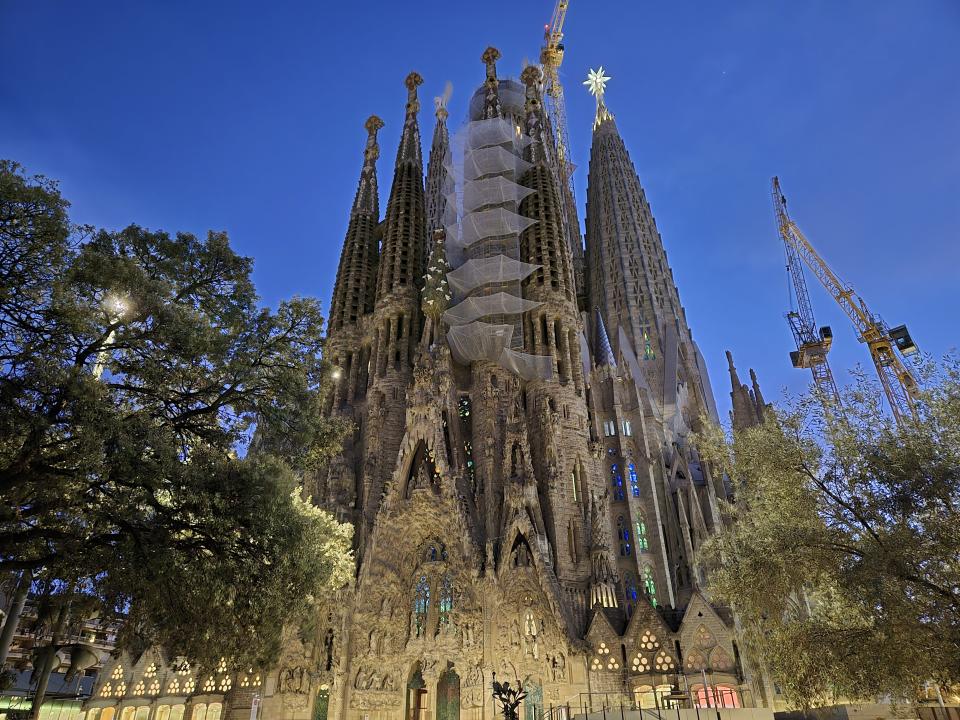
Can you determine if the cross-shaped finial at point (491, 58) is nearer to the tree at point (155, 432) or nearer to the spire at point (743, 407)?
the spire at point (743, 407)

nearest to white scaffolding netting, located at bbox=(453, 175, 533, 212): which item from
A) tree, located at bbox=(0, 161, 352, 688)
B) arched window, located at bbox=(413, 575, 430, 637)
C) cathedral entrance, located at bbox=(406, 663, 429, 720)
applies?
arched window, located at bbox=(413, 575, 430, 637)

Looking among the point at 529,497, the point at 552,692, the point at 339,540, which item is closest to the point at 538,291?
the point at 529,497

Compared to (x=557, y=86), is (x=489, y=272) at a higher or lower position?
lower

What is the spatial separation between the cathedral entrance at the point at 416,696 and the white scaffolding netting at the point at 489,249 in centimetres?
1480

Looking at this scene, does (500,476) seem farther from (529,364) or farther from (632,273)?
(632,273)

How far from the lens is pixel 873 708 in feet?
59.2

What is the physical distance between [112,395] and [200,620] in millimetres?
4056

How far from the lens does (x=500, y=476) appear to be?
28484 mm

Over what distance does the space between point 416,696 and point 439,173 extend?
132ft

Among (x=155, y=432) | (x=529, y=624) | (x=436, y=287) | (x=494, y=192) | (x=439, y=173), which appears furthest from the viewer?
(x=439, y=173)

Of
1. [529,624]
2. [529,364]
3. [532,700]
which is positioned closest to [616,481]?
[529,364]

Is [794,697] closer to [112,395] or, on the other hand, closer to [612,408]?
[112,395]

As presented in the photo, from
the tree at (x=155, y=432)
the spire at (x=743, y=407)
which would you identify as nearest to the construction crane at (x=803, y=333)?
the spire at (x=743, y=407)

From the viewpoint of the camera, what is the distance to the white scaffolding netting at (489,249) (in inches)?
1275
